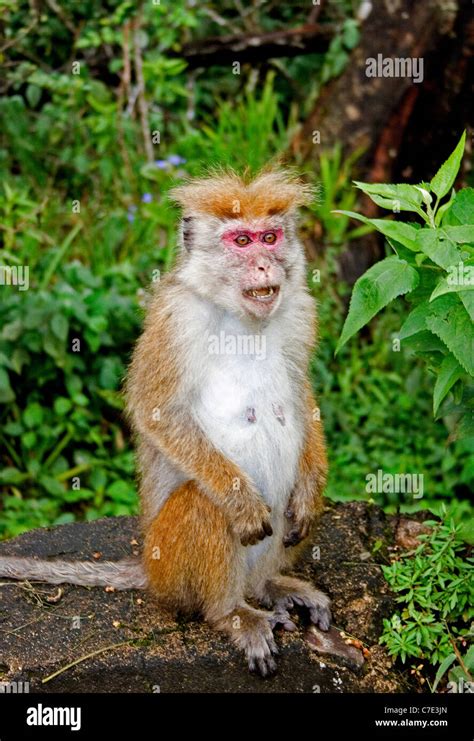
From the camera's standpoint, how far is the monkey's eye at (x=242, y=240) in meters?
5.44

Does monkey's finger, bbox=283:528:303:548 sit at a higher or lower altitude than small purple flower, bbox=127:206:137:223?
lower

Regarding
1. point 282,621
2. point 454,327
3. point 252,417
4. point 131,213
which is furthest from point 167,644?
point 131,213

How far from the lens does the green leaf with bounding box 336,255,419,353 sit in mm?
4648

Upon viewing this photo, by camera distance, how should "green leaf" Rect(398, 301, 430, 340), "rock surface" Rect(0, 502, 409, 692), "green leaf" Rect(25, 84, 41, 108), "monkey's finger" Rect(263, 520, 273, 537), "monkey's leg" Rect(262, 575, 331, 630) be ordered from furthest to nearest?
1. "green leaf" Rect(25, 84, 41, 108)
2. "monkey's leg" Rect(262, 575, 331, 630)
3. "monkey's finger" Rect(263, 520, 273, 537)
4. "rock surface" Rect(0, 502, 409, 692)
5. "green leaf" Rect(398, 301, 430, 340)

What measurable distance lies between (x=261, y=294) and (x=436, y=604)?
6.05 ft

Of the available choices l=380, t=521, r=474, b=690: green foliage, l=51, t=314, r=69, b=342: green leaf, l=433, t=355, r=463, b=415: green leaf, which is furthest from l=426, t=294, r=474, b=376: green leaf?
l=51, t=314, r=69, b=342: green leaf

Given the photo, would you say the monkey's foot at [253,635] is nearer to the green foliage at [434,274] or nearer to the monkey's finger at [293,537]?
the monkey's finger at [293,537]

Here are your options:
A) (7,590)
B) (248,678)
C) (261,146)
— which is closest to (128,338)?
(261,146)

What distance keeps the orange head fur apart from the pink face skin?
0.23ft

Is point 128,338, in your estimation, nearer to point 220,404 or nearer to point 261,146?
point 261,146

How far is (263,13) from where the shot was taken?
12227mm

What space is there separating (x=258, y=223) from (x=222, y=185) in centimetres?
32

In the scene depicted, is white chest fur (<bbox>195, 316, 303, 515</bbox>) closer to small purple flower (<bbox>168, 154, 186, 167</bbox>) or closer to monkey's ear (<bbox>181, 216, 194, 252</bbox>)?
monkey's ear (<bbox>181, 216, 194, 252</bbox>)

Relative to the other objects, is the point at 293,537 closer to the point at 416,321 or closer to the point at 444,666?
the point at 444,666
